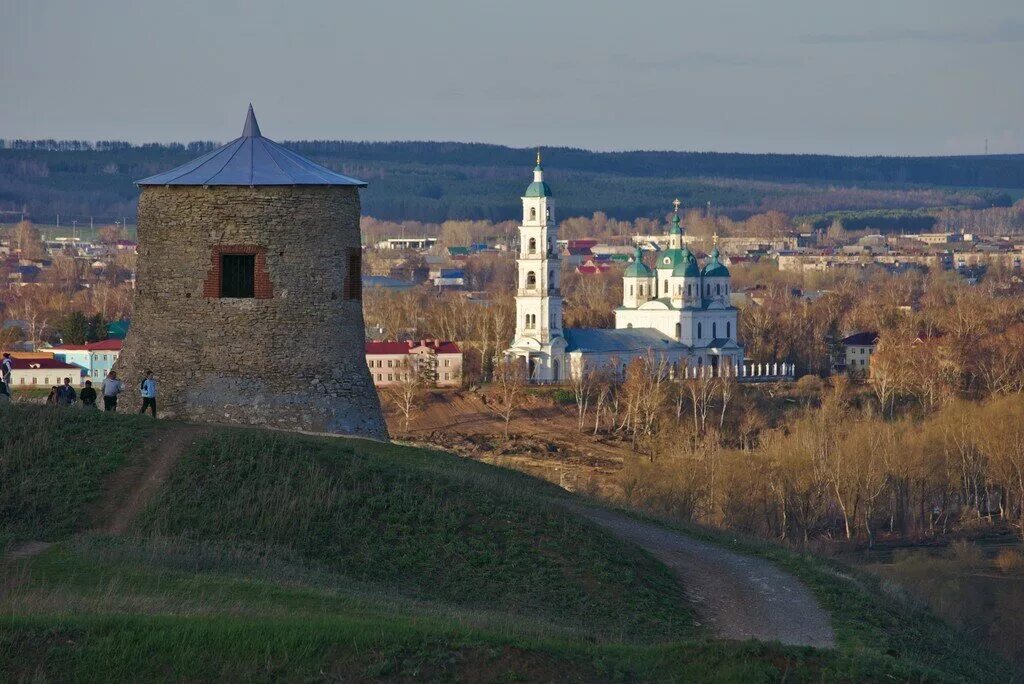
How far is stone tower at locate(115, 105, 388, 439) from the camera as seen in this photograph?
23.4 meters

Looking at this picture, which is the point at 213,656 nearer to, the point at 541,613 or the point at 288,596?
the point at 288,596

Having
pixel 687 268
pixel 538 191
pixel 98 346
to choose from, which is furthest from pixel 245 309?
pixel 687 268

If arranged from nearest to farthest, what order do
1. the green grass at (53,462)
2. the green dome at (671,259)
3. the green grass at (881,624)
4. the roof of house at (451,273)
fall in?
the green grass at (881,624)
the green grass at (53,462)
the green dome at (671,259)
the roof of house at (451,273)

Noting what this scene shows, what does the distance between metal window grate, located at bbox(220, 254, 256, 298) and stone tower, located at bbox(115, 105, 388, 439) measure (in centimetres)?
1

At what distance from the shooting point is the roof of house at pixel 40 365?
63.8 m

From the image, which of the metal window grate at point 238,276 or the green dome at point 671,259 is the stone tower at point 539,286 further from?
the metal window grate at point 238,276

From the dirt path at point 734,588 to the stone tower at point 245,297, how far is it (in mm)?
3393

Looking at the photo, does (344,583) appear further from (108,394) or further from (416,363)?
(416,363)

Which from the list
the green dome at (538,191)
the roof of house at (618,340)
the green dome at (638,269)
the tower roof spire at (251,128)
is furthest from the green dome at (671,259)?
the tower roof spire at (251,128)

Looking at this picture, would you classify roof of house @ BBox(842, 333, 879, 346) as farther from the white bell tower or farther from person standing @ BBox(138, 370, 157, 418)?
person standing @ BBox(138, 370, 157, 418)

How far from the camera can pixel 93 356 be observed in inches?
2613

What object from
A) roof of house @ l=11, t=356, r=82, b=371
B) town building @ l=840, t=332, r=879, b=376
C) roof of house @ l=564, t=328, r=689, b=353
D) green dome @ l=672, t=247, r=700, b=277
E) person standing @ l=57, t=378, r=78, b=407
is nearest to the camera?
person standing @ l=57, t=378, r=78, b=407

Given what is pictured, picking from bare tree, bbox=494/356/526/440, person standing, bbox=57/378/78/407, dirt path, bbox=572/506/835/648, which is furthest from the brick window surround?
bare tree, bbox=494/356/526/440

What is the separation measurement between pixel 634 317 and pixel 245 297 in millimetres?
75754
